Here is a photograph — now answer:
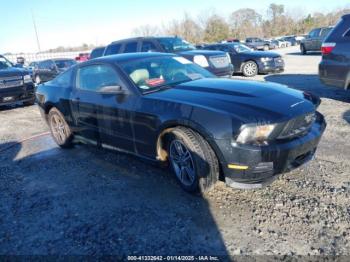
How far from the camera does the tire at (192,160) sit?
328cm

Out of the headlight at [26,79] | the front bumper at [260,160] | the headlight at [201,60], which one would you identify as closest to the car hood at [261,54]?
the headlight at [201,60]

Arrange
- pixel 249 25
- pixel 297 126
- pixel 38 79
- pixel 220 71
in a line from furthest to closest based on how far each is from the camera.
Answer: pixel 249 25, pixel 38 79, pixel 220 71, pixel 297 126

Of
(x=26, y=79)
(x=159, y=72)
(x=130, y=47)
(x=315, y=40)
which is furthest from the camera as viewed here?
(x=315, y=40)

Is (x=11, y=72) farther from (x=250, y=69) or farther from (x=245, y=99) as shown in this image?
(x=250, y=69)

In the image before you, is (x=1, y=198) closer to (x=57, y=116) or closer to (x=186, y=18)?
(x=57, y=116)

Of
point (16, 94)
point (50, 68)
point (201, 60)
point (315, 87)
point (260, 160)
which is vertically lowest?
point (315, 87)

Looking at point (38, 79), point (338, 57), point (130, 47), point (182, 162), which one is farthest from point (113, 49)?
point (38, 79)

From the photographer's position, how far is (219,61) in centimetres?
980

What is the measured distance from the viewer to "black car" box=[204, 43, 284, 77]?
41.4ft

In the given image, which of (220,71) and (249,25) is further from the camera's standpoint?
(249,25)

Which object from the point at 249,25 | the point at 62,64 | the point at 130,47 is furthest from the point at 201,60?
the point at 249,25

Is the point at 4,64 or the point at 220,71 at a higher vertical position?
the point at 4,64

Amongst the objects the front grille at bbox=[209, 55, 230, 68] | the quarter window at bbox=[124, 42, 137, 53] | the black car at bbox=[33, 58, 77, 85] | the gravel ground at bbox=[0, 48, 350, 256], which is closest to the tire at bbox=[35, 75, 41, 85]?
the black car at bbox=[33, 58, 77, 85]

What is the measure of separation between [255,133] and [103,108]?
2.18m
